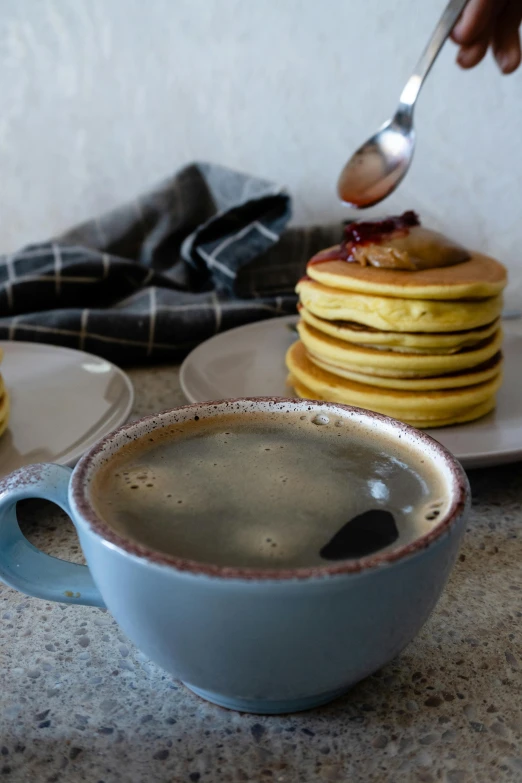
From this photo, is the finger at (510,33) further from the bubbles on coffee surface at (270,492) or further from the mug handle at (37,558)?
the mug handle at (37,558)

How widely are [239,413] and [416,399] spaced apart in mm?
318

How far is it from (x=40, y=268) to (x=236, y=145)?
0.53m

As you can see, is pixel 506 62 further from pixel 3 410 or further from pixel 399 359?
pixel 3 410

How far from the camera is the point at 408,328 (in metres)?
0.81

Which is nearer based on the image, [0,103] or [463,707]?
[463,707]

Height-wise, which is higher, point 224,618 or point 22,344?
point 224,618

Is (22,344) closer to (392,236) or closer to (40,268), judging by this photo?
(40,268)

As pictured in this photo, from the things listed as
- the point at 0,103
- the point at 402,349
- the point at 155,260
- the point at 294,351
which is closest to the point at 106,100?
the point at 0,103

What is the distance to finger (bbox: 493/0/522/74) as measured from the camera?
1.11 metres

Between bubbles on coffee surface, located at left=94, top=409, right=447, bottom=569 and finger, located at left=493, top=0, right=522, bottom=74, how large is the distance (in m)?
0.82

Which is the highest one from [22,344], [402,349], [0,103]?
[0,103]

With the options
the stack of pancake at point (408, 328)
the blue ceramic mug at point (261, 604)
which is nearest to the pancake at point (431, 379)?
the stack of pancake at point (408, 328)

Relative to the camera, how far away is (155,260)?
1418mm

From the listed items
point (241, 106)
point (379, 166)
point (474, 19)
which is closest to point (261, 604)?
point (379, 166)
